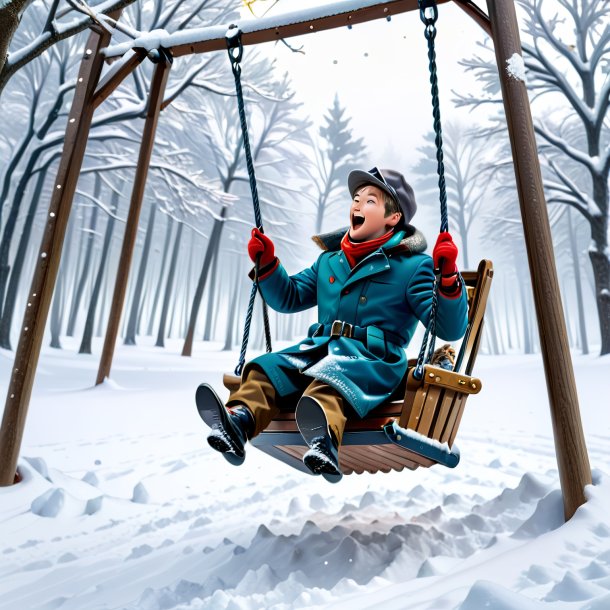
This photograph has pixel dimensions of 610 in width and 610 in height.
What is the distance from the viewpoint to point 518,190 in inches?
94.3

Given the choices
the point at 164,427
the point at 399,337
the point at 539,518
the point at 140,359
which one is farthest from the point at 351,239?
the point at 140,359

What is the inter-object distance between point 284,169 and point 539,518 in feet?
41.8

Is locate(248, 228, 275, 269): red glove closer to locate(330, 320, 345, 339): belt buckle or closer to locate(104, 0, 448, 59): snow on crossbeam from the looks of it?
locate(330, 320, 345, 339): belt buckle

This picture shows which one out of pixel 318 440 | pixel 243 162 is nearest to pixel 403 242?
pixel 318 440

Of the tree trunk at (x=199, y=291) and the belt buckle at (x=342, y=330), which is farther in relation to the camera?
the tree trunk at (x=199, y=291)

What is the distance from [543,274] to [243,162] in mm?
10391

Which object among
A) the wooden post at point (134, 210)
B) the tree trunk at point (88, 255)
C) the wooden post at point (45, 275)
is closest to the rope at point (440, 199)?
the wooden post at point (45, 275)

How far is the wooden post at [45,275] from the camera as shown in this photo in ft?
9.41

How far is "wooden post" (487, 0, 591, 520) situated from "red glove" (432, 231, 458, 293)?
0.45 m

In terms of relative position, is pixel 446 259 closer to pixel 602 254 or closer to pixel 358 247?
pixel 358 247

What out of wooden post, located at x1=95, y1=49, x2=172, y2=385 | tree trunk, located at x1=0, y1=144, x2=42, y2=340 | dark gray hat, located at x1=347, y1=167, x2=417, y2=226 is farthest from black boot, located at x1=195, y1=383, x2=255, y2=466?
tree trunk, located at x1=0, y1=144, x2=42, y2=340

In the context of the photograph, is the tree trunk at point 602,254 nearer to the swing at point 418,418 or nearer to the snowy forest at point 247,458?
the snowy forest at point 247,458

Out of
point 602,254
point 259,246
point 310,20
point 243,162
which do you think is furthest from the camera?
point 243,162

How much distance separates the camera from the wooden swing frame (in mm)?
2145
